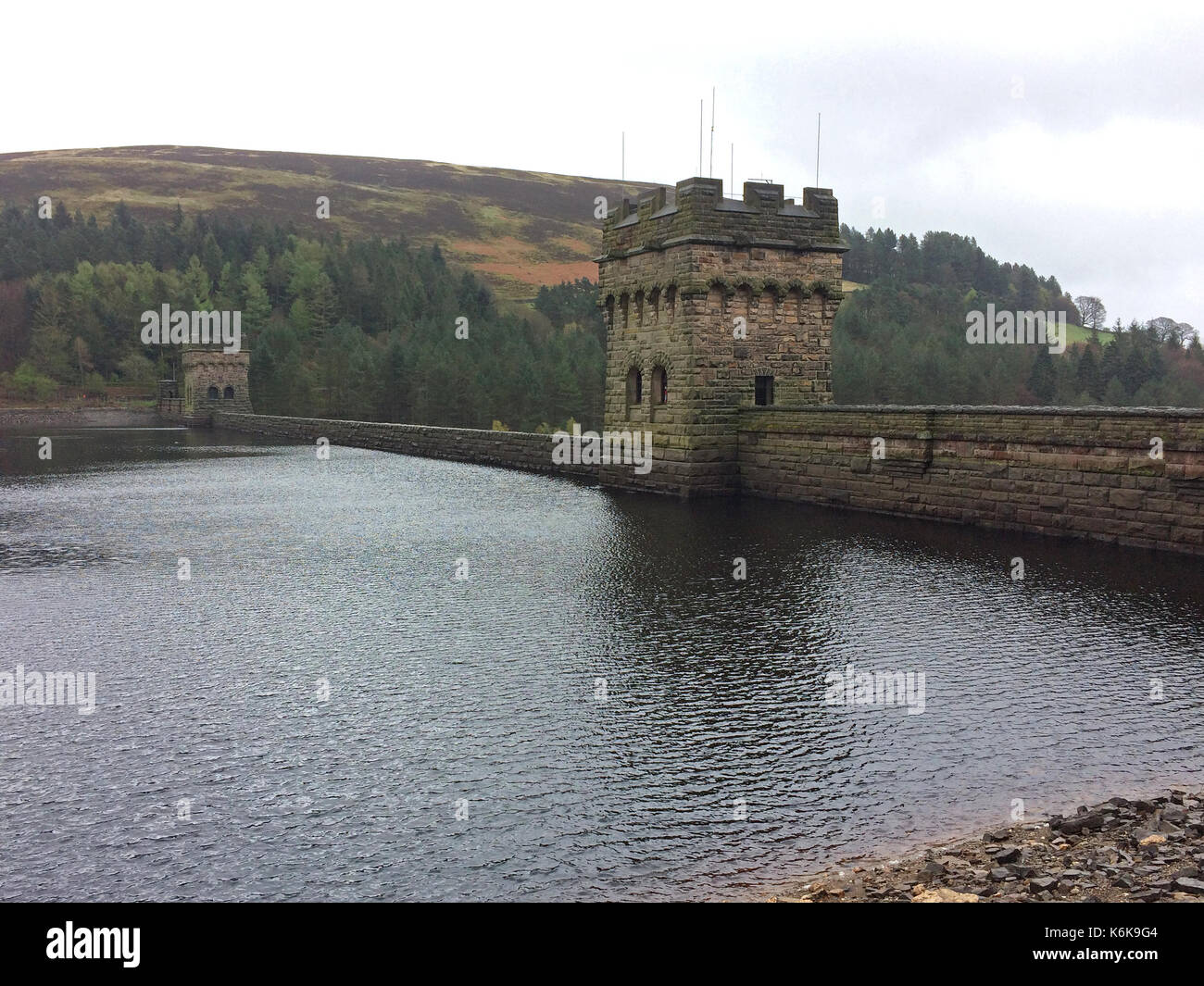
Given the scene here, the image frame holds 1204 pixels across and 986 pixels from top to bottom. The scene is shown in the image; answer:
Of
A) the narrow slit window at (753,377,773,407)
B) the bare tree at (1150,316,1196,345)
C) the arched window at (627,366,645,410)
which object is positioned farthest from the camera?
the bare tree at (1150,316,1196,345)

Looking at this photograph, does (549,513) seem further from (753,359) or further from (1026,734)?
(1026,734)

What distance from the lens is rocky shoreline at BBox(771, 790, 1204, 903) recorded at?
661cm

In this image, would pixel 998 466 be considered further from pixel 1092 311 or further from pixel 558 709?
pixel 1092 311

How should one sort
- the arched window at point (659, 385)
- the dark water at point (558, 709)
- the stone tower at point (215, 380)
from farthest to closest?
the stone tower at point (215, 380)
the arched window at point (659, 385)
the dark water at point (558, 709)

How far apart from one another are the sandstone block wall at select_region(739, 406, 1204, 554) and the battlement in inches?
192

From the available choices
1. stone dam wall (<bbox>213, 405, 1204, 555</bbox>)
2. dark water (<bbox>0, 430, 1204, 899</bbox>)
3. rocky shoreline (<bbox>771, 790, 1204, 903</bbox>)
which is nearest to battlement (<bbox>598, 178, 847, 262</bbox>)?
stone dam wall (<bbox>213, 405, 1204, 555</bbox>)

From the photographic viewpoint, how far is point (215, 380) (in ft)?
304

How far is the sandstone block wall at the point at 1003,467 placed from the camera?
18.8 m

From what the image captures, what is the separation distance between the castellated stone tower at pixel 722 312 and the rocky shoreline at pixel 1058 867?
21.7 m

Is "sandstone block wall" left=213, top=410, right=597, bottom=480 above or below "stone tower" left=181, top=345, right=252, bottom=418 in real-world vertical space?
below

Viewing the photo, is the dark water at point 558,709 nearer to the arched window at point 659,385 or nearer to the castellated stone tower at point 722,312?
the castellated stone tower at point 722,312

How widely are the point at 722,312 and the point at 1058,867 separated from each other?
23245mm

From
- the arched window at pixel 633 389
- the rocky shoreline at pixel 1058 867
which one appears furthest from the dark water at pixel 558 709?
the arched window at pixel 633 389

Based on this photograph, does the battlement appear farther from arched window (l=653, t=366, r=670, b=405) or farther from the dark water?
the dark water
